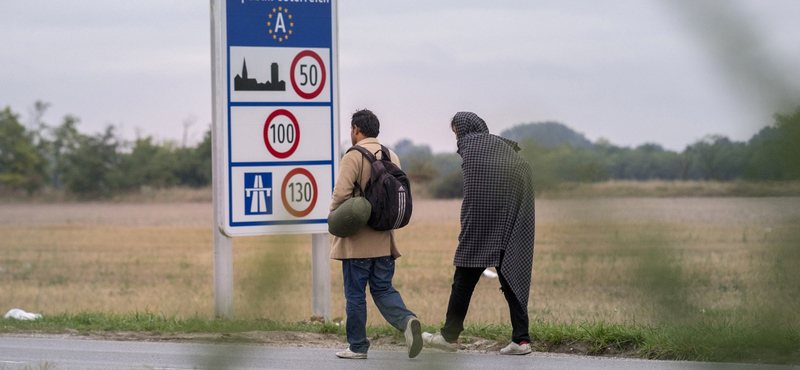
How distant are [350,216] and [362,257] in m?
0.34

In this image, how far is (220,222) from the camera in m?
7.30

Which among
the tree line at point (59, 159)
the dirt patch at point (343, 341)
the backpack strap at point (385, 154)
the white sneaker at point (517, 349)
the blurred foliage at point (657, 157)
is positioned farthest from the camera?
the tree line at point (59, 159)

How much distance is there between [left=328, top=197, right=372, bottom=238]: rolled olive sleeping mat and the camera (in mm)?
5395

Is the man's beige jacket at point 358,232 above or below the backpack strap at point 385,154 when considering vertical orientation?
below

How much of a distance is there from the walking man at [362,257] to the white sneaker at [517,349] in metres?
0.77

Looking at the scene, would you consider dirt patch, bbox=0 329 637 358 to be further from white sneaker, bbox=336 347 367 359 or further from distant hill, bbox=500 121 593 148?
distant hill, bbox=500 121 593 148

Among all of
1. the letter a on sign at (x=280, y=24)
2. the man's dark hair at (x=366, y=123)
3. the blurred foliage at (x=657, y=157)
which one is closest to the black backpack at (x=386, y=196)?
the man's dark hair at (x=366, y=123)

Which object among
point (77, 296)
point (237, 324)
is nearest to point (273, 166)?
point (237, 324)

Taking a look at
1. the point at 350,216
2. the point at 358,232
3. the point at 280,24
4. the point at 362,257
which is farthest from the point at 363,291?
the point at 280,24

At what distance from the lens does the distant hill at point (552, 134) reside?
0.69m

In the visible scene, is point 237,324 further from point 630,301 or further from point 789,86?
point 789,86

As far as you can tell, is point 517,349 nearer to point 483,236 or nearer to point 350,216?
point 483,236

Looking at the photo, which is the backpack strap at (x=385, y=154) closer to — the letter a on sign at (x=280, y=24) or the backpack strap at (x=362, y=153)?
the backpack strap at (x=362, y=153)

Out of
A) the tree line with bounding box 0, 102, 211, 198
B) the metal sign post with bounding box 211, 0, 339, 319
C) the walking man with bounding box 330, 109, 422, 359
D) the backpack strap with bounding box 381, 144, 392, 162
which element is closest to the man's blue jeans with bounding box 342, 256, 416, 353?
the walking man with bounding box 330, 109, 422, 359
